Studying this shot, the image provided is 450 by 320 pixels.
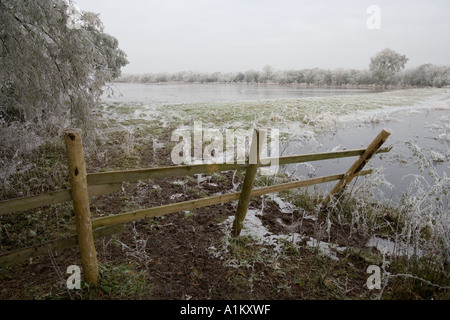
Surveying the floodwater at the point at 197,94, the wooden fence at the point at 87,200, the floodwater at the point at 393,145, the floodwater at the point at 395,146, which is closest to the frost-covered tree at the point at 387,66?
the floodwater at the point at 197,94

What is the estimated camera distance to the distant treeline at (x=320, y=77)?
5534 centimetres

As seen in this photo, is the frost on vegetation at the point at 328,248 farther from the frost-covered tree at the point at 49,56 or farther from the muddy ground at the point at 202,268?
the frost-covered tree at the point at 49,56

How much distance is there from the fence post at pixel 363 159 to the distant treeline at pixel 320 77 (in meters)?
63.0

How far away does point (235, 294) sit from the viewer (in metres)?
3.30

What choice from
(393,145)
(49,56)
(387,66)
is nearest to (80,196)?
(49,56)

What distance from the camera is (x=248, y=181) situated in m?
3.97

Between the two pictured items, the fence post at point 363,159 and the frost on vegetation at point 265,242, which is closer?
the frost on vegetation at point 265,242

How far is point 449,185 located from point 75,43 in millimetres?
7992

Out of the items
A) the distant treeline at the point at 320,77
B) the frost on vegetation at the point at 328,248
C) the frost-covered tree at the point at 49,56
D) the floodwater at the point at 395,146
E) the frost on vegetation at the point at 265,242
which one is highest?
the distant treeline at the point at 320,77

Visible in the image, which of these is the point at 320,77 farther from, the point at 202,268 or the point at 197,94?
the point at 202,268

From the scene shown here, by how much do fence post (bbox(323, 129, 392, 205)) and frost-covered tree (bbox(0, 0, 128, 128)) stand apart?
20.6 feet
